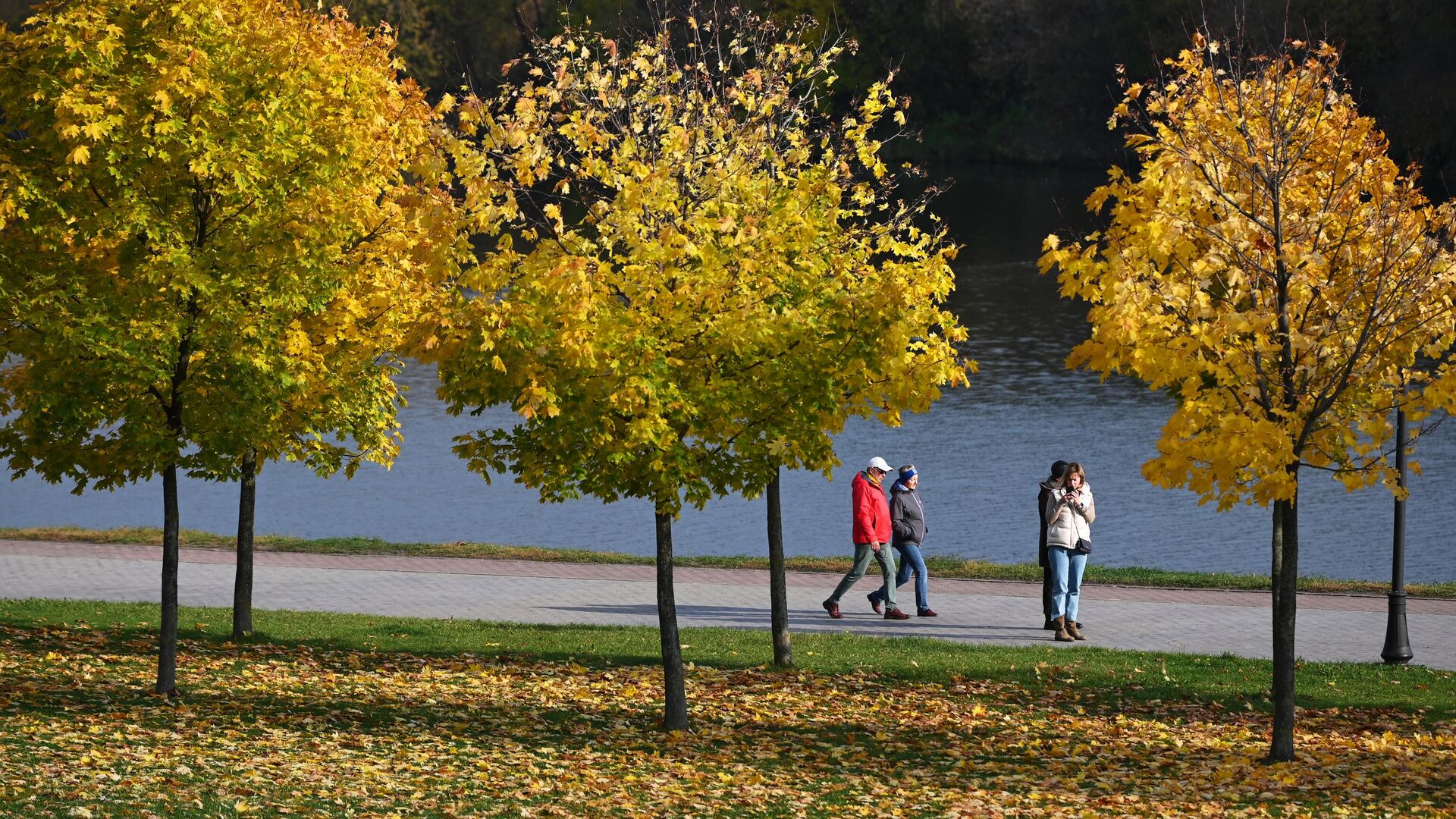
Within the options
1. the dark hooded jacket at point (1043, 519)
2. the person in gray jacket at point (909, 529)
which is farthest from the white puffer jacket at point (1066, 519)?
the person in gray jacket at point (909, 529)

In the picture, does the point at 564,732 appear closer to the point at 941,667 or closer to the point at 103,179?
the point at 941,667

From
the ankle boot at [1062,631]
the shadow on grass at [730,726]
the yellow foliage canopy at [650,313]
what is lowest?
the shadow on grass at [730,726]

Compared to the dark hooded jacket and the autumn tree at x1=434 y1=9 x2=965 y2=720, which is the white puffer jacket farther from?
the autumn tree at x1=434 y1=9 x2=965 y2=720

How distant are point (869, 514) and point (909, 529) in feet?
2.06

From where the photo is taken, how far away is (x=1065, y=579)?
51.5 feet

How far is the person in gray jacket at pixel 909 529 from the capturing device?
16.7m

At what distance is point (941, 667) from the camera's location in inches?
551

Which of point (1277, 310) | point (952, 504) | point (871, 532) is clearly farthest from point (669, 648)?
point (952, 504)

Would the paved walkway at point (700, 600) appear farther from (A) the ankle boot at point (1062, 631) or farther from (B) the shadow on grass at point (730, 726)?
(B) the shadow on grass at point (730, 726)

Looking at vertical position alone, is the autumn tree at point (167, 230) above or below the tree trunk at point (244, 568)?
above

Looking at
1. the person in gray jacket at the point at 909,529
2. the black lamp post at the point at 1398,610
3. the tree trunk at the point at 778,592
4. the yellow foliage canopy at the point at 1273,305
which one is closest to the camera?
the yellow foliage canopy at the point at 1273,305

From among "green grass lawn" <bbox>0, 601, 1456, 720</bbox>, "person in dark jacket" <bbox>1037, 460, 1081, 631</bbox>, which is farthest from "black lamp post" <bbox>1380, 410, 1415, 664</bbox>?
"person in dark jacket" <bbox>1037, 460, 1081, 631</bbox>

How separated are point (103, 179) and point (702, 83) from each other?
4.78 meters

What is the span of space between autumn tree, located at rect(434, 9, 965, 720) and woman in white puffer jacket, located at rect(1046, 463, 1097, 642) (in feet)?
13.6
